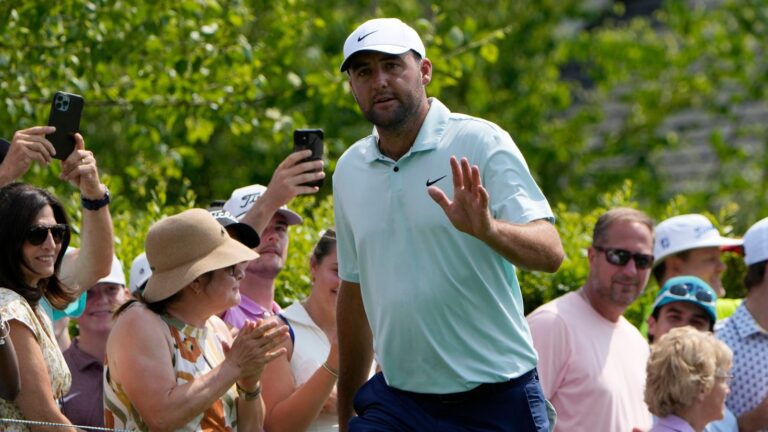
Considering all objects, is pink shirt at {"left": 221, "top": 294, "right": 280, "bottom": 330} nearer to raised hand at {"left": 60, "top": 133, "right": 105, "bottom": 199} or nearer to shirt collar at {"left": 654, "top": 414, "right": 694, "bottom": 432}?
raised hand at {"left": 60, "top": 133, "right": 105, "bottom": 199}

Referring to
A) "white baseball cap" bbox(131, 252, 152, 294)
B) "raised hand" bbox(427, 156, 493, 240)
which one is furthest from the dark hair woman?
"raised hand" bbox(427, 156, 493, 240)

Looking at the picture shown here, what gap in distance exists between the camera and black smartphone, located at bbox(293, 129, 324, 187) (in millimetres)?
6637

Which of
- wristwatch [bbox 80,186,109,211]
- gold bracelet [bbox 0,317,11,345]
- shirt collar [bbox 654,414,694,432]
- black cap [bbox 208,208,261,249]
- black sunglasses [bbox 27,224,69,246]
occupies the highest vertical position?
wristwatch [bbox 80,186,109,211]

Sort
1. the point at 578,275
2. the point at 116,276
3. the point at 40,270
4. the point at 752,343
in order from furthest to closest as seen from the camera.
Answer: the point at 578,275 → the point at 752,343 → the point at 116,276 → the point at 40,270

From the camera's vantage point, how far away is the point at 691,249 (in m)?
7.94

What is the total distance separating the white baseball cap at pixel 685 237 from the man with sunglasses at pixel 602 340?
77cm

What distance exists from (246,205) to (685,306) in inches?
87.0

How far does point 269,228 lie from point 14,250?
178 centimetres

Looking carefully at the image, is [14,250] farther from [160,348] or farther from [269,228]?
[269,228]

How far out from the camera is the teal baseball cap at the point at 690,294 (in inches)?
281

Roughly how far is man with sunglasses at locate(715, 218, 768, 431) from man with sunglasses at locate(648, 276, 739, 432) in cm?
10

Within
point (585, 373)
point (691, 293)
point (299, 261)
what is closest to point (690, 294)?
point (691, 293)

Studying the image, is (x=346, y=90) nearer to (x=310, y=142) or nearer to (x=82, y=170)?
(x=310, y=142)

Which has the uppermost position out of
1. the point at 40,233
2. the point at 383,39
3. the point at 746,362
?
the point at 383,39
